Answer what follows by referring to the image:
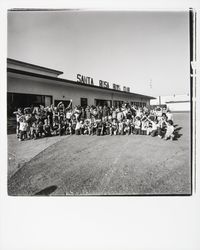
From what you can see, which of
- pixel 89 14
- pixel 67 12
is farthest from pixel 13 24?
pixel 89 14

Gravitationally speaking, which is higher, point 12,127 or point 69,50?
point 69,50

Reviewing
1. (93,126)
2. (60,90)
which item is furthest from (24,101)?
(93,126)

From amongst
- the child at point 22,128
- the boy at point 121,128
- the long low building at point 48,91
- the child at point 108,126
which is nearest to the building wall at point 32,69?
the long low building at point 48,91

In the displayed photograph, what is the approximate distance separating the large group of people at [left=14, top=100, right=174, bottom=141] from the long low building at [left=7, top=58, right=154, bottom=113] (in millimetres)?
209

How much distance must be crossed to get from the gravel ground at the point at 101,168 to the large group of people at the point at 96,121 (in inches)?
15.0

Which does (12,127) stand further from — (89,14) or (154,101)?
(154,101)

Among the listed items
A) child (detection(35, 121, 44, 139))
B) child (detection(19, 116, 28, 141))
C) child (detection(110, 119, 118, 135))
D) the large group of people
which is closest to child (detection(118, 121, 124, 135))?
the large group of people

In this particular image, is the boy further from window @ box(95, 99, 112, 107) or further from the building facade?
the building facade

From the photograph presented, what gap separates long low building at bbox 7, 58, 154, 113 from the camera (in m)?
3.53

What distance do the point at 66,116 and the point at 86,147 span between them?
983 millimetres

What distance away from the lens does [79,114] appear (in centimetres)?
430
